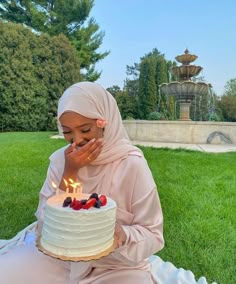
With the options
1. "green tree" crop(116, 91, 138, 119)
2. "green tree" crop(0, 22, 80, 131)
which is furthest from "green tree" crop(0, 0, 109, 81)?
"green tree" crop(0, 22, 80, 131)

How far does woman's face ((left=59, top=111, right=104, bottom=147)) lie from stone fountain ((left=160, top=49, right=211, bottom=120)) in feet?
33.5

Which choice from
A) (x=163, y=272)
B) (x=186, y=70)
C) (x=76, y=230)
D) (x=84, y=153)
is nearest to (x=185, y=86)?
(x=186, y=70)

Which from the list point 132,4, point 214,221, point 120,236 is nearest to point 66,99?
point 120,236

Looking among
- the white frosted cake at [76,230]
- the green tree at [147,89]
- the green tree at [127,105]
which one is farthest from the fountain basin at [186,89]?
the white frosted cake at [76,230]

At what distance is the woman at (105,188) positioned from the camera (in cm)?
147

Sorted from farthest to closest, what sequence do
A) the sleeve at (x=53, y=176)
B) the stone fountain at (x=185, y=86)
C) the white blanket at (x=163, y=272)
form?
the stone fountain at (x=185, y=86) → the white blanket at (x=163, y=272) → the sleeve at (x=53, y=176)

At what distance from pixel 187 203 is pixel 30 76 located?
12789mm

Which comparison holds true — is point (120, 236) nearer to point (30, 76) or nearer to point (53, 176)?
point (53, 176)

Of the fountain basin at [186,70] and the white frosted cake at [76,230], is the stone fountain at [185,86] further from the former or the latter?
the white frosted cake at [76,230]

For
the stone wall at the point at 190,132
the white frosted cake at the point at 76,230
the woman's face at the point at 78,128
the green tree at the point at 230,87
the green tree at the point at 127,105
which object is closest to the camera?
the white frosted cake at the point at 76,230

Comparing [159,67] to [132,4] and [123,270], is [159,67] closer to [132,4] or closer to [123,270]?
[132,4]

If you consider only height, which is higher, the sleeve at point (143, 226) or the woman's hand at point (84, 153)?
the woman's hand at point (84, 153)

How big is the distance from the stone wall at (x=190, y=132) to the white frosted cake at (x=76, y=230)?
9087mm

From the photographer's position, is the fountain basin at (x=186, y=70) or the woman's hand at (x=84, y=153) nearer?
the woman's hand at (x=84, y=153)
